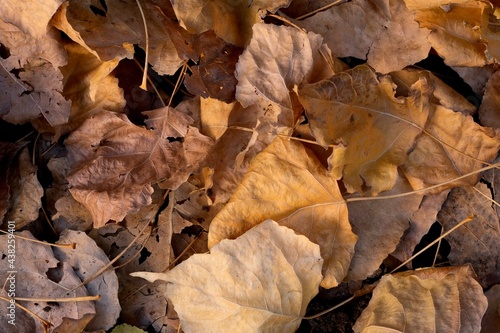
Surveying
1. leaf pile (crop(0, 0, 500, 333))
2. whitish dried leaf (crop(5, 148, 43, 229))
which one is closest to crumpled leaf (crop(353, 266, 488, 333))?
leaf pile (crop(0, 0, 500, 333))

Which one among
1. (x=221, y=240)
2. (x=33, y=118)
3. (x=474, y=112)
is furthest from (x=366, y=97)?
(x=33, y=118)

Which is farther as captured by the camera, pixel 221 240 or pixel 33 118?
pixel 33 118

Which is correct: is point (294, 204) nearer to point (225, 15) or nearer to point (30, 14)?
point (225, 15)

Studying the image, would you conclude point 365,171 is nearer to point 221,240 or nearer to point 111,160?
point 221,240

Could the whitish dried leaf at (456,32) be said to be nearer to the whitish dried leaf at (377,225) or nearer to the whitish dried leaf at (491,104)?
the whitish dried leaf at (491,104)

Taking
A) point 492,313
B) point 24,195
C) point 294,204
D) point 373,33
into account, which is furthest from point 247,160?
point 492,313

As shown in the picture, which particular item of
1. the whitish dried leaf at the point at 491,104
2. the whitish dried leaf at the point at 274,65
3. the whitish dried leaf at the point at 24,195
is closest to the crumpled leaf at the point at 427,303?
the whitish dried leaf at the point at 491,104
